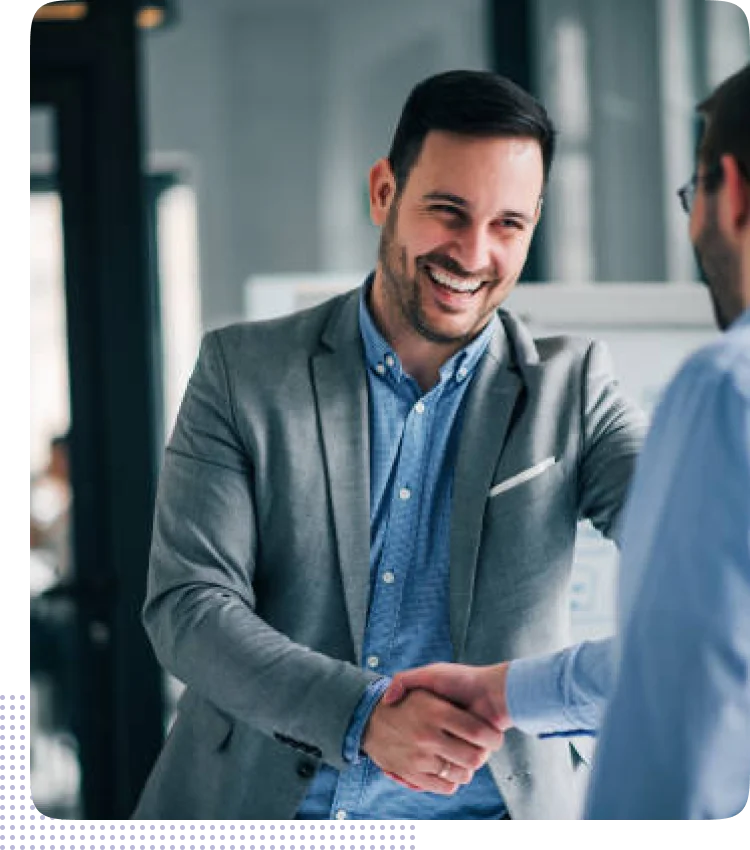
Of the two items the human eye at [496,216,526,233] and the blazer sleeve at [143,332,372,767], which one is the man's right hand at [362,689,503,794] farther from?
the human eye at [496,216,526,233]

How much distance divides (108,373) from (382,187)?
1241 millimetres

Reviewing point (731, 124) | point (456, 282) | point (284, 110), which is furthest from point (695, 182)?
point (284, 110)

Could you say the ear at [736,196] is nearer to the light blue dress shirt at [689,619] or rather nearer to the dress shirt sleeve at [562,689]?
the light blue dress shirt at [689,619]

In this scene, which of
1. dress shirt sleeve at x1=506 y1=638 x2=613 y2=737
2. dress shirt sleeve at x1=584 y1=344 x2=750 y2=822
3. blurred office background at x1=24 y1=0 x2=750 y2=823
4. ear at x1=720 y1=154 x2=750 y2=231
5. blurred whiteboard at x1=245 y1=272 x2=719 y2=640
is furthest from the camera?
blurred office background at x1=24 y1=0 x2=750 y2=823

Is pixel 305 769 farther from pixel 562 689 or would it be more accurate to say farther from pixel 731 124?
pixel 731 124

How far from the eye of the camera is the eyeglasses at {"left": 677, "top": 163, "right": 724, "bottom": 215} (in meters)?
0.87

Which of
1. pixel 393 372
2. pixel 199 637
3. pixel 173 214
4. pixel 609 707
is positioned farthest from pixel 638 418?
pixel 173 214

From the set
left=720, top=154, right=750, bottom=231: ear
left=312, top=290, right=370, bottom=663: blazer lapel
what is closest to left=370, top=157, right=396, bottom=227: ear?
left=312, top=290, right=370, bottom=663: blazer lapel

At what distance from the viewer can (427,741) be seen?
3.81ft

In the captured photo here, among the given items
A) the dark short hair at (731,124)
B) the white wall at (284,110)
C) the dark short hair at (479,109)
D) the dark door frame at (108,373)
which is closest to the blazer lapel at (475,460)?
the dark short hair at (479,109)

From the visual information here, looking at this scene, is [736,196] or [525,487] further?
[525,487]

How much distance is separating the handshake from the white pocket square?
17cm

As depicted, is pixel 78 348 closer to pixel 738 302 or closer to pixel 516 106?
pixel 516 106

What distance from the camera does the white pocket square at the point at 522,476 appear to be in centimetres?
129
